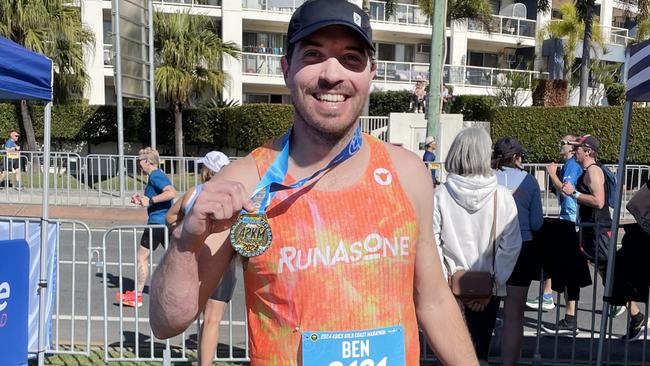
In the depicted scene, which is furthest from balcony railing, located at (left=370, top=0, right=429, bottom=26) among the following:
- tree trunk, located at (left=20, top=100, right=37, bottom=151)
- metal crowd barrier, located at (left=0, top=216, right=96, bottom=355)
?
→ metal crowd barrier, located at (left=0, top=216, right=96, bottom=355)

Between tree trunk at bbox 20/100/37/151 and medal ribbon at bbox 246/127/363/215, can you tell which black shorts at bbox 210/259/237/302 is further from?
tree trunk at bbox 20/100/37/151

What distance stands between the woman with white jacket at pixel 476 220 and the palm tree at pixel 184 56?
19.1m

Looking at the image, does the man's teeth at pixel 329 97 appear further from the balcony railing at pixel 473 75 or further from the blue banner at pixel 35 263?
the balcony railing at pixel 473 75

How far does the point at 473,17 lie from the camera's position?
2934cm

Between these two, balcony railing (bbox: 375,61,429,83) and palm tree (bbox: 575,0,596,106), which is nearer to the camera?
palm tree (bbox: 575,0,596,106)

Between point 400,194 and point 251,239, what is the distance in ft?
1.53

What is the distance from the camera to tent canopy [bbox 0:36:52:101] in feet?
14.2

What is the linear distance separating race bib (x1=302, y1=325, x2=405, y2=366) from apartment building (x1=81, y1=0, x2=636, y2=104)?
25968mm

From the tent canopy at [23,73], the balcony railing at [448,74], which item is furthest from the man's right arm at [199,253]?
the balcony railing at [448,74]

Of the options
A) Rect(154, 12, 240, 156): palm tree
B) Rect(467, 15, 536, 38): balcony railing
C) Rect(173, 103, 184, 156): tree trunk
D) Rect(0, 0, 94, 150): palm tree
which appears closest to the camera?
Rect(0, 0, 94, 150): palm tree

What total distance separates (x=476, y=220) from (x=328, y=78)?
2989 millimetres

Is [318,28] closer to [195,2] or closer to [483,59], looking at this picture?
[195,2]

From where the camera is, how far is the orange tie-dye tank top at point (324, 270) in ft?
5.34

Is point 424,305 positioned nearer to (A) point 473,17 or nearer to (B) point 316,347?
(B) point 316,347
